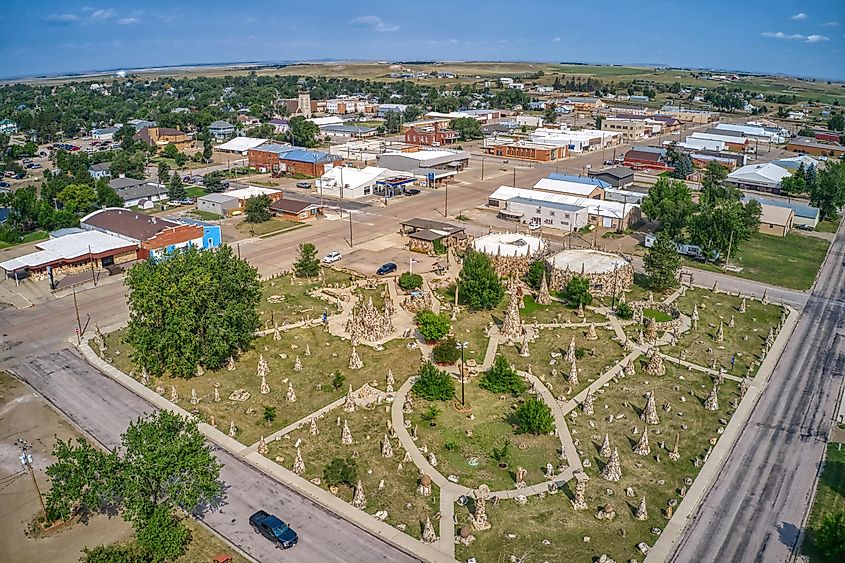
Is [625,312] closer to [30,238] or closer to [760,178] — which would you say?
[760,178]

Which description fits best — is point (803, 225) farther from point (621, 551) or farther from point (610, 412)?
point (621, 551)

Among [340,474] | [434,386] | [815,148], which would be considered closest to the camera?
[340,474]

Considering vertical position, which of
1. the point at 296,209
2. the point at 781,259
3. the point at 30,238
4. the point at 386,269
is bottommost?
the point at 30,238

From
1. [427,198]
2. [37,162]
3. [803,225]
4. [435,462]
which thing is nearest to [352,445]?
[435,462]

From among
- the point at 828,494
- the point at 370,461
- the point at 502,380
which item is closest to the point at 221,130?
the point at 502,380

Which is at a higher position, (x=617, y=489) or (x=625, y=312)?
(x=625, y=312)

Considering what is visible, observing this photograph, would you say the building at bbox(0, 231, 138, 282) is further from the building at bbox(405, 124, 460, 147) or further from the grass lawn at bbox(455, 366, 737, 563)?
the building at bbox(405, 124, 460, 147)

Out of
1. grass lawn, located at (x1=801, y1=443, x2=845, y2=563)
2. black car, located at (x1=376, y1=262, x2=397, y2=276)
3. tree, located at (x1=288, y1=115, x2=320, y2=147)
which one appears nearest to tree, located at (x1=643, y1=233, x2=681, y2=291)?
grass lawn, located at (x1=801, y1=443, x2=845, y2=563)
